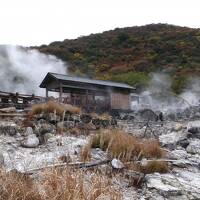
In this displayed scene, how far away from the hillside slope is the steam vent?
33.4 feet

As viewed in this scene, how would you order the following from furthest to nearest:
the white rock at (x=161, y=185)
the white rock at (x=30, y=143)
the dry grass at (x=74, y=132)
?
the dry grass at (x=74, y=132)
the white rock at (x=30, y=143)
the white rock at (x=161, y=185)

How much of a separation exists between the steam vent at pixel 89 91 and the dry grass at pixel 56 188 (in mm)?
19439

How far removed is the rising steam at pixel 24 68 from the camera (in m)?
41.2

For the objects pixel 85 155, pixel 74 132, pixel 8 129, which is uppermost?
pixel 85 155

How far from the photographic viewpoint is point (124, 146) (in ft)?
24.3

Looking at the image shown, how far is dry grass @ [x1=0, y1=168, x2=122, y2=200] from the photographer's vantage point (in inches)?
134

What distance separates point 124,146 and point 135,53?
4351 cm

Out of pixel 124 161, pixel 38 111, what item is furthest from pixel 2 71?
pixel 124 161

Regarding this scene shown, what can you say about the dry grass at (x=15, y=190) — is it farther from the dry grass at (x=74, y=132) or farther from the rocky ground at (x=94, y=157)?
the dry grass at (x=74, y=132)

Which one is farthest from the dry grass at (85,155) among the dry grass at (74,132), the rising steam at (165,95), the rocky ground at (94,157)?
the rising steam at (165,95)

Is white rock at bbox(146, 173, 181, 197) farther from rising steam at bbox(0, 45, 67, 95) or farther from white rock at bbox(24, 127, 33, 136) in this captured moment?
rising steam at bbox(0, 45, 67, 95)

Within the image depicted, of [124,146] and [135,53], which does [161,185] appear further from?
[135,53]

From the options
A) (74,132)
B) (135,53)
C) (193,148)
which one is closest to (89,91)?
(74,132)

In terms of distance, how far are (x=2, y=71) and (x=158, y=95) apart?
1832 centimetres
